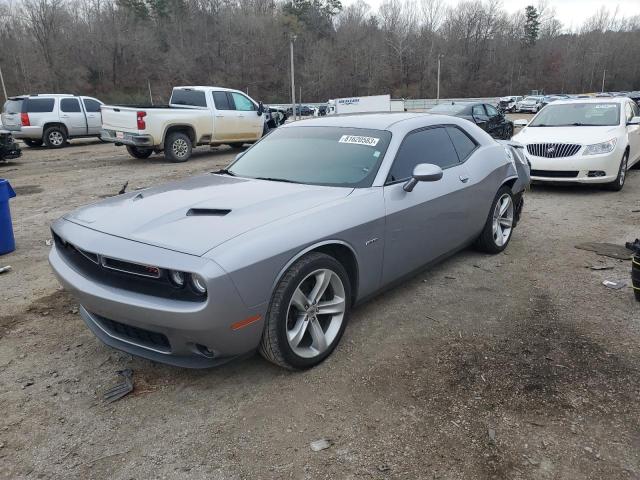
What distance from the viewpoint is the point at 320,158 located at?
3.80 m

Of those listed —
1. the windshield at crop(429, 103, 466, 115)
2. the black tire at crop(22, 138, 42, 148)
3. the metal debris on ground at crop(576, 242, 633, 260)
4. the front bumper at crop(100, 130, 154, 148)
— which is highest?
the windshield at crop(429, 103, 466, 115)

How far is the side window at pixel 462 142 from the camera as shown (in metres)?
4.56

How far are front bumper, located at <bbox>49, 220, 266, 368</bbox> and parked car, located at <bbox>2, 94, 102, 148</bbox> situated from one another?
1565 cm

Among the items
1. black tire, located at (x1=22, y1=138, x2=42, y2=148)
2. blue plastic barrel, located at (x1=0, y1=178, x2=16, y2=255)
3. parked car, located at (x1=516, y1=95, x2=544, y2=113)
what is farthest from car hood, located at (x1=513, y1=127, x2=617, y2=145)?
parked car, located at (x1=516, y1=95, x2=544, y2=113)

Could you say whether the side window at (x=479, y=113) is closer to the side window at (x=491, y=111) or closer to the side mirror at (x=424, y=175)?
the side window at (x=491, y=111)

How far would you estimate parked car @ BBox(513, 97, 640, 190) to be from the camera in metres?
7.93

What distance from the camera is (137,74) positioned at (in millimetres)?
76250

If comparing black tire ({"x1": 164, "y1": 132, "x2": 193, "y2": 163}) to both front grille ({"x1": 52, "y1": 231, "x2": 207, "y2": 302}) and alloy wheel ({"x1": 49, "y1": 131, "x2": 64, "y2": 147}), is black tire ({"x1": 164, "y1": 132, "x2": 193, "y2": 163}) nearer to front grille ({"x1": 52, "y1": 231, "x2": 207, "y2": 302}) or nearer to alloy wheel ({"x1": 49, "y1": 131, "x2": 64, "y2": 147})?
alloy wheel ({"x1": 49, "y1": 131, "x2": 64, "y2": 147})

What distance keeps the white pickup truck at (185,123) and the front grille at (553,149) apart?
27.7 ft

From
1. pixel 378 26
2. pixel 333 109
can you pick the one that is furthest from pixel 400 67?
pixel 333 109

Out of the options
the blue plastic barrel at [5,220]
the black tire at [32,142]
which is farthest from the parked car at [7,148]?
the blue plastic barrel at [5,220]

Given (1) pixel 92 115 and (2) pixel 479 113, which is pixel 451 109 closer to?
(2) pixel 479 113

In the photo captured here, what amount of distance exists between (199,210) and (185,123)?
33.8 ft

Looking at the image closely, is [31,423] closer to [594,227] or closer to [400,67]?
[594,227]
